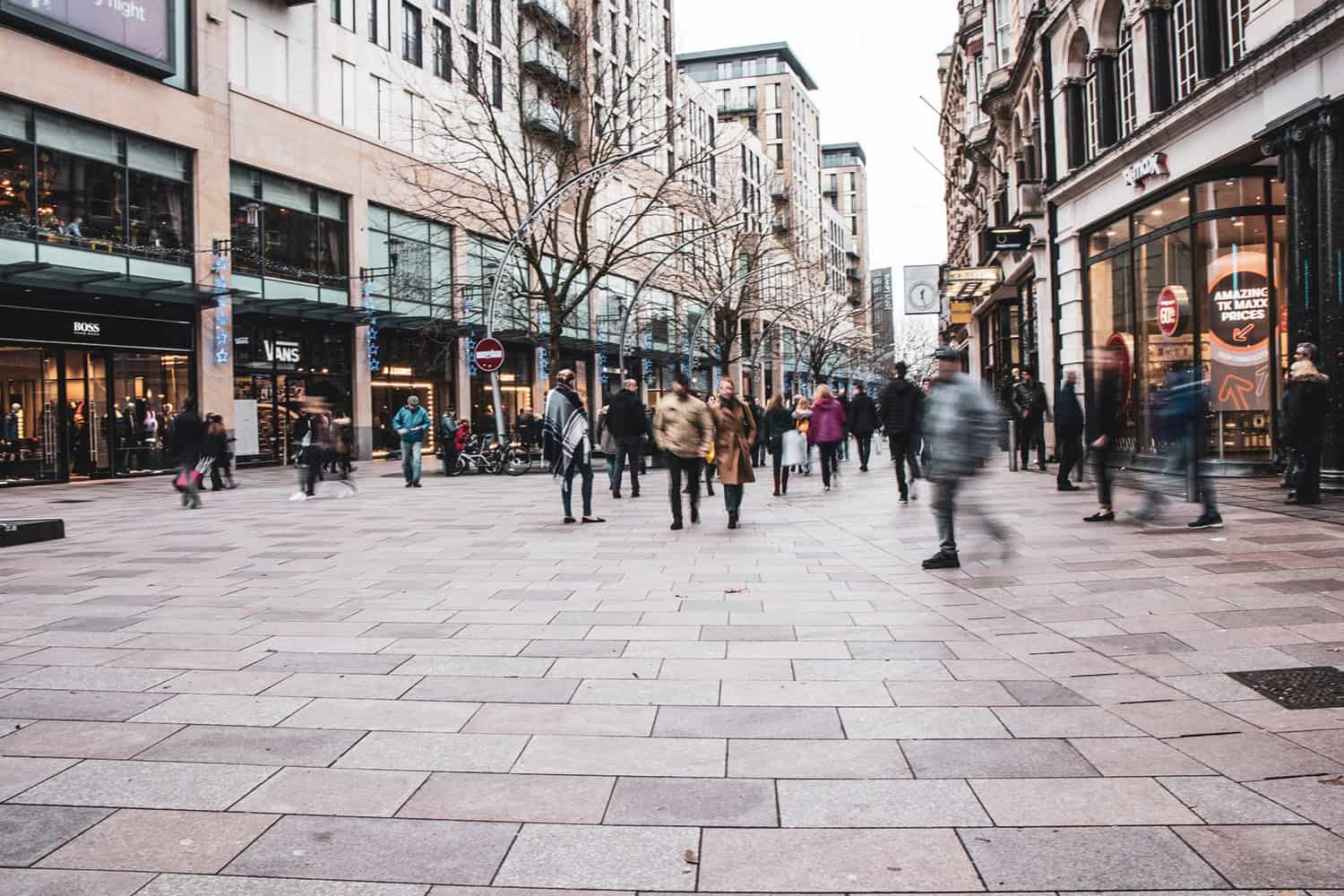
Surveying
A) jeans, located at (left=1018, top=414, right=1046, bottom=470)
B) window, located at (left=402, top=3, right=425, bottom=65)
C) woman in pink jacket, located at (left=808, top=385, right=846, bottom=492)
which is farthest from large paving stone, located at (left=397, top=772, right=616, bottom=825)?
window, located at (left=402, top=3, right=425, bottom=65)

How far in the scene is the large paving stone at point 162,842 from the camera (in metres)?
3.14

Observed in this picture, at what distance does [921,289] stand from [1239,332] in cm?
1344

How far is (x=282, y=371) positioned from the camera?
31.8 m

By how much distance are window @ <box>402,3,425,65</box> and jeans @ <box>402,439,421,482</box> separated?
20.5 metres

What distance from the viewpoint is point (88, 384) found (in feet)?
83.2

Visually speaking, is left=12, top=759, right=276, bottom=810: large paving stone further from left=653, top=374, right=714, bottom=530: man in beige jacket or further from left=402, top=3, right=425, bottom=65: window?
left=402, top=3, right=425, bottom=65: window

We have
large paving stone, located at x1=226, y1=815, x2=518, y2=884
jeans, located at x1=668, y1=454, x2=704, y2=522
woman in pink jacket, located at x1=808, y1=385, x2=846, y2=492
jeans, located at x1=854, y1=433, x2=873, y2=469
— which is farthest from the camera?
jeans, located at x1=854, y1=433, x2=873, y2=469

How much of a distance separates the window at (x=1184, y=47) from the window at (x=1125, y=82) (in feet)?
4.74

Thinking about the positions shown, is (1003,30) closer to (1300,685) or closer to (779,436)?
(779,436)

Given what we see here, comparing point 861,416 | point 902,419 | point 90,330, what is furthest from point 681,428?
point 90,330

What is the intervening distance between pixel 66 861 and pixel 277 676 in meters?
2.31

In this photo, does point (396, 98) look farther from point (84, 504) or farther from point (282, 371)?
point (84, 504)

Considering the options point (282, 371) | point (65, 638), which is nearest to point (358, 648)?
point (65, 638)

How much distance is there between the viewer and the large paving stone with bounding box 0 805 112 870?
3.21m
